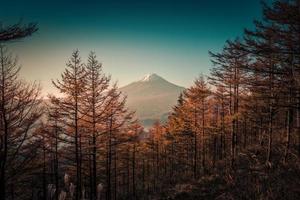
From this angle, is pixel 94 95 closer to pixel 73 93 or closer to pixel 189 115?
pixel 73 93

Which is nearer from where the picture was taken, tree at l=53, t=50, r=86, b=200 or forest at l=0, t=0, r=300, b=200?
forest at l=0, t=0, r=300, b=200

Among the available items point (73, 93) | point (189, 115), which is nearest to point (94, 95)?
point (73, 93)

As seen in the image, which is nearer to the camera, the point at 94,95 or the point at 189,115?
the point at 94,95


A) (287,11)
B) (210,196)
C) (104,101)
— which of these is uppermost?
(287,11)

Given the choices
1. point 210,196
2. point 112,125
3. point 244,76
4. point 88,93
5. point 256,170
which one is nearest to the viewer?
point 210,196

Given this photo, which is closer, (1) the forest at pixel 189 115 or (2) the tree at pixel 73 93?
(1) the forest at pixel 189 115

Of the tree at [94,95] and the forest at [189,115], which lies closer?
the forest at [189,115]

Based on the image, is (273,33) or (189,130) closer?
(273,33)

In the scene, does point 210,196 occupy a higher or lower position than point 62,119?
lower

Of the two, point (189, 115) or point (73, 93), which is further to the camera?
point (189, 115)

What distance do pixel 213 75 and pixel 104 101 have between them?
928 centimetres

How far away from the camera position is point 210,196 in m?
13.5

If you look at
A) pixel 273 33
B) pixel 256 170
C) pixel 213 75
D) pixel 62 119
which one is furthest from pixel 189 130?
pixel 273 33

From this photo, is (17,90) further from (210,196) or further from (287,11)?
(287,11)
